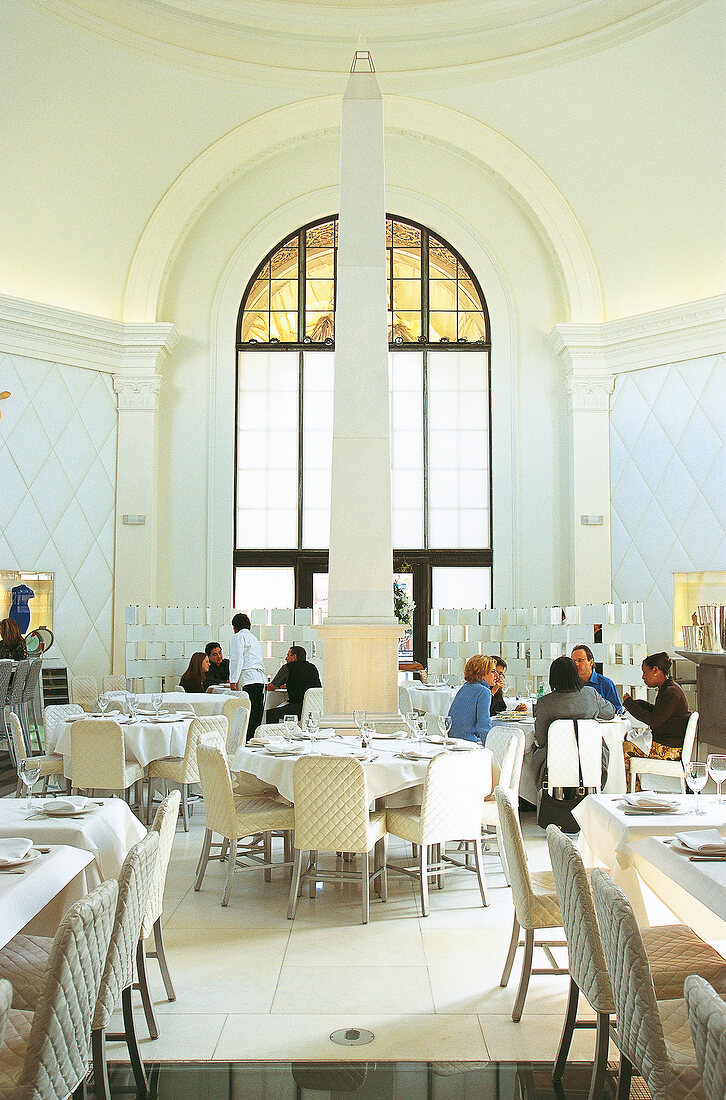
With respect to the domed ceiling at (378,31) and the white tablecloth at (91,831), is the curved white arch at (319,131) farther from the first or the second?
the white tablecloth at (91,831)

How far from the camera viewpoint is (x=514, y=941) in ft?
11.3

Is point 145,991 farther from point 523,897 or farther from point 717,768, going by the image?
point 717,768

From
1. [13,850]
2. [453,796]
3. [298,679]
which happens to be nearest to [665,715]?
[453,796]

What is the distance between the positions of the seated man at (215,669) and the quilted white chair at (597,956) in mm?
6933

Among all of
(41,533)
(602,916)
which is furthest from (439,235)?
(602,916)

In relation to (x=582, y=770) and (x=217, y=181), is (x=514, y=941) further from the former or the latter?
(x=217, y=181)

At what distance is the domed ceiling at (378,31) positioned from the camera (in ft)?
34.4

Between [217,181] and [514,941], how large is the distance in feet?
34.5

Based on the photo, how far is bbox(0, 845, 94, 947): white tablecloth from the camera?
2.35 meters

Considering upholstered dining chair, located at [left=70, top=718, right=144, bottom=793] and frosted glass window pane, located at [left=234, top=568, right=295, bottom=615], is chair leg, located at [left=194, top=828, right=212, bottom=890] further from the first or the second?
frosted glass window pane, located at [left=234, top=568, right=295, bottom=615]

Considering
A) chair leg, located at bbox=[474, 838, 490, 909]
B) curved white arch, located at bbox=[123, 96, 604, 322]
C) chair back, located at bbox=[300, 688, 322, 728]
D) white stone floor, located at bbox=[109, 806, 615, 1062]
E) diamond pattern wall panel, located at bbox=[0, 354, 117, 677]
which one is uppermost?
curved white arch, located at bbox=[123, 96, 604, 322]

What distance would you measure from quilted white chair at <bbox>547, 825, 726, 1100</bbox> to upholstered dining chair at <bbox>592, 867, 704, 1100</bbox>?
0.53ft

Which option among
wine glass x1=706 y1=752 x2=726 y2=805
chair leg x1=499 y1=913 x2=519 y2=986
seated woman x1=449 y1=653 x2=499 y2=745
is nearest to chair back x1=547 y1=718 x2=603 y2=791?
seated woman x1=449 y1=653 x2=499 y2=745

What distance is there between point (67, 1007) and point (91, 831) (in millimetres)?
1343
